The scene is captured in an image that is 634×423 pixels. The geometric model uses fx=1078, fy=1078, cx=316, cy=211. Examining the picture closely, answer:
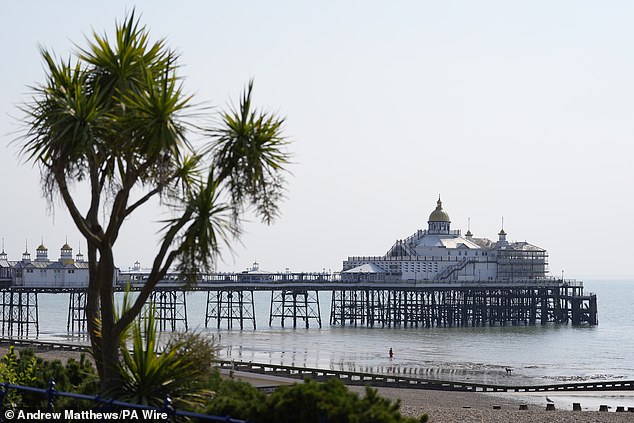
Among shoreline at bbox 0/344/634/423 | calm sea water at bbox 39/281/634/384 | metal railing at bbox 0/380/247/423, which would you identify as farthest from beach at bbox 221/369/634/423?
metal railing at bbox 0/380/247/423

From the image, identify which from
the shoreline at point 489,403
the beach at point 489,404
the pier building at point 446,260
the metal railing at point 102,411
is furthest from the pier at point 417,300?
the metal railing at point 102,411

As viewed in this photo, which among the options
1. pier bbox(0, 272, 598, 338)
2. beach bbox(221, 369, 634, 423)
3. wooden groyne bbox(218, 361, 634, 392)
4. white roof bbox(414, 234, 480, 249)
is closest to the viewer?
beach bbox(221, 369, 634, 423)

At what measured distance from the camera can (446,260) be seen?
333 ft

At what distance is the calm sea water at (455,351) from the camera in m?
52.9

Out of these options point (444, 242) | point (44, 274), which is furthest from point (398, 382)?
point (444, 242)

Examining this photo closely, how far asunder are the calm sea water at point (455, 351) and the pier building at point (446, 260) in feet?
27.9

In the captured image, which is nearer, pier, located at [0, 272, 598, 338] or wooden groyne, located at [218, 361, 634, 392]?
wooden groyne, located at [218, 361, 634, 392]

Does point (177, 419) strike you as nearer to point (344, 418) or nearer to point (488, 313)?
point (344, 418)

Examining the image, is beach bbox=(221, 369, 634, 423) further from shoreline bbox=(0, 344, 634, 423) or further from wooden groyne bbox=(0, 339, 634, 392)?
wooden groyne bbox=(0, 339, 634, 392)

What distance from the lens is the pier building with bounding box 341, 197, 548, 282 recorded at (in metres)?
99.8

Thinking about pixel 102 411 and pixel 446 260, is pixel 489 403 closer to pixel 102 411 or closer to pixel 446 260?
pixel 102 411

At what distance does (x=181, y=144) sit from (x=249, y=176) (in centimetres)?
92

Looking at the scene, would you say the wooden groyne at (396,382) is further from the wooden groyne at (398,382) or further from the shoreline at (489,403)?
the shoreline at (489,403)

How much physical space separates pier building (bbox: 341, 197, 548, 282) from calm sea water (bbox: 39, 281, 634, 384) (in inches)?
335
